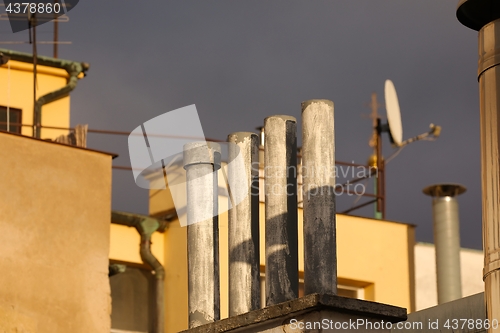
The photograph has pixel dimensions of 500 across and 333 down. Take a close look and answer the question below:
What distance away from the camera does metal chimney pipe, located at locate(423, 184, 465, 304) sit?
22156mm

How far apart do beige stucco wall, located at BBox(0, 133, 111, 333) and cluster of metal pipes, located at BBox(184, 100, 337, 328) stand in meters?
6.04

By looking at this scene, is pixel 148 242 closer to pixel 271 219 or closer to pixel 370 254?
pixel 370 254

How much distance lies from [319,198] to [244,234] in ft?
3.36

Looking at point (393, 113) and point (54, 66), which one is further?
point (393, 113)

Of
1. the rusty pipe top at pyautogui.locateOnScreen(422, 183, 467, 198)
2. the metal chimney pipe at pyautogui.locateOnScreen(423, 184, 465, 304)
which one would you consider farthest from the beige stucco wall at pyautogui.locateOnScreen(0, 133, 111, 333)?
the rusty pipe top at pyautogui.locateOnScreen(422, 183, 467, 198)

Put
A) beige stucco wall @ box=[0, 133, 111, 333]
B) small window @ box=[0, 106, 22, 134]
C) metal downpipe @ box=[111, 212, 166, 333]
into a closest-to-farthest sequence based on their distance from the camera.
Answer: beige stucco wall @ box=[0, 133, 111, 333] → metal downpipe @ box=[111, 212, 166, 333] → small window @ box=[0, 106, 22, 134]

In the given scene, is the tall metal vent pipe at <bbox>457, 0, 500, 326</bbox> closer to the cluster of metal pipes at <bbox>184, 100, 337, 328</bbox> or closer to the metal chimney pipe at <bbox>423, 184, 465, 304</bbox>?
the cluster of metal pipes at <bbox>184, 100, 337, 328</bbox>

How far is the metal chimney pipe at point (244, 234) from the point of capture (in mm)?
9688

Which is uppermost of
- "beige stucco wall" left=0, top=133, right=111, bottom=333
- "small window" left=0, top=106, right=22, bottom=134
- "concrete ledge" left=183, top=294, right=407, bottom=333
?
"small window" left=0, top=106, right=22, bottom=134

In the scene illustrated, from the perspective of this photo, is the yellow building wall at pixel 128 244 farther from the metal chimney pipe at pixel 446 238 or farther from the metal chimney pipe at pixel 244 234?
the metal chimney pipe at pixel 244 234

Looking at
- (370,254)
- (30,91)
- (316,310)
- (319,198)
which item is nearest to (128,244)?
(370,254)

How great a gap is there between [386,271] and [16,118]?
7762 mm

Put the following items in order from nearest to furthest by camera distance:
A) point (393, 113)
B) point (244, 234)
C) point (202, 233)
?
point (244, 234) → point (202, 233) → point (393, 113)

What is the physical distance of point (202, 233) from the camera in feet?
32.5
